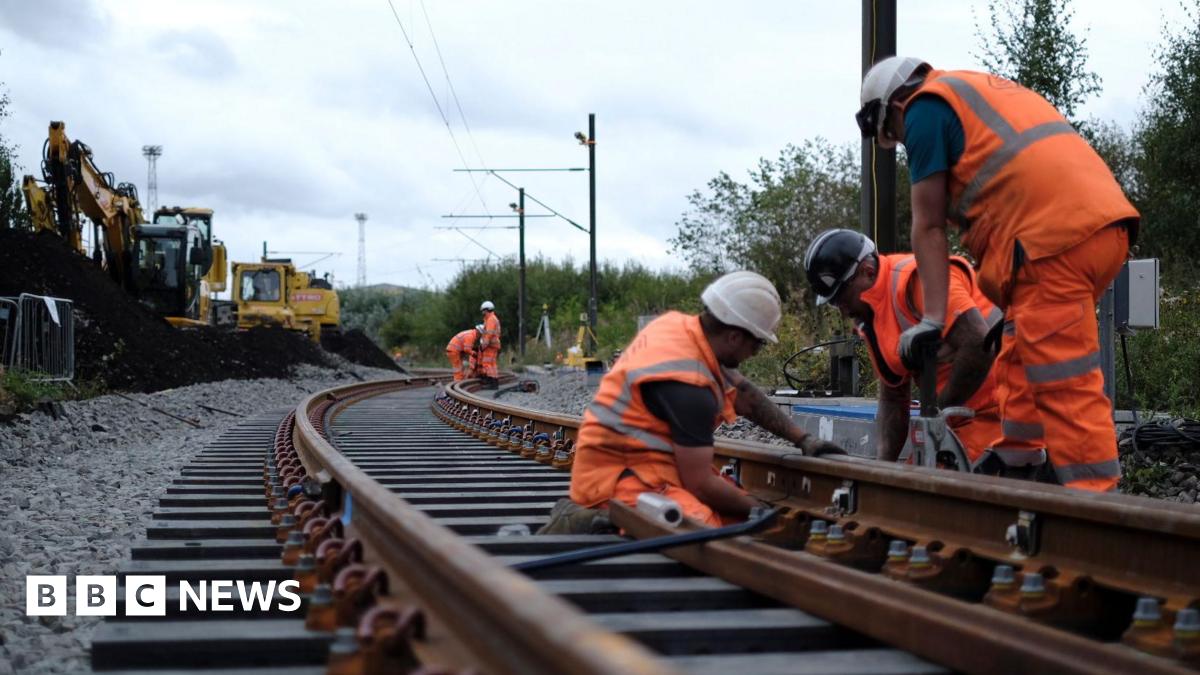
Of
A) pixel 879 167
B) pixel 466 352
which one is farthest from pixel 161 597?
pixel 466 352

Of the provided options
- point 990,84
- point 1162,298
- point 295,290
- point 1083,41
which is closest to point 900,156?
point 1083,41

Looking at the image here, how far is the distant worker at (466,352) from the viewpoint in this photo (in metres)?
24.0

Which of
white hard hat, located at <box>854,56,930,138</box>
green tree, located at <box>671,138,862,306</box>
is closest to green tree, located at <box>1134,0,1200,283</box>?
green tree, located at <box>671,138,862,306</box>

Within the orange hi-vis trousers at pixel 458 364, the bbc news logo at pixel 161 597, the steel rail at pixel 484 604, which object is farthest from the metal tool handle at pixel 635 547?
the orange hi-vis trousers at pixel 458 364

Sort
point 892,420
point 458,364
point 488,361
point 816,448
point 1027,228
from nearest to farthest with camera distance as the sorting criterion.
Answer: point 1027,228
point 816,448
point 892,420
point 488,361
point 458,364

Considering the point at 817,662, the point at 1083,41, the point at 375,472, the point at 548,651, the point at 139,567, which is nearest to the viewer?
the point at 548,651

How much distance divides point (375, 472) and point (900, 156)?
884 inches

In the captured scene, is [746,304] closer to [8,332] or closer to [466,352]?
[8,332]

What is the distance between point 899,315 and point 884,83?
1.03m

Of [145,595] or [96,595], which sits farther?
[96,595]

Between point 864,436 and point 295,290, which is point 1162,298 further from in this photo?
point 295,290

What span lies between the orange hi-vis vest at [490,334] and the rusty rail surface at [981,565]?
19.0m

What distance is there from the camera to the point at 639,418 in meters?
4.18

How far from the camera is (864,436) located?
666 centimetres
